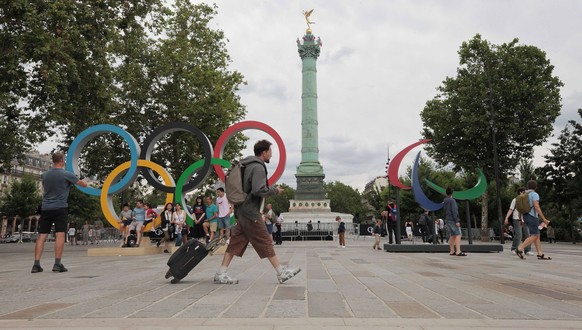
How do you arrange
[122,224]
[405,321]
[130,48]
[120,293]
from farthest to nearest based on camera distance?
[130,48] < [122,224] < [120,293] < [405,321]

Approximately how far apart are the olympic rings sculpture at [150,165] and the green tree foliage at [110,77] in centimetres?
231

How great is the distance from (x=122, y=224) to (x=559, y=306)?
14.8 m

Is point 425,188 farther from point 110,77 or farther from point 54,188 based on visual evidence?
point 54,188

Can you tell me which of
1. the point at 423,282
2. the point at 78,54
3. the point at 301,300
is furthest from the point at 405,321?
the point at 78,54

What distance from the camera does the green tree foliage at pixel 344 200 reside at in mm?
109812

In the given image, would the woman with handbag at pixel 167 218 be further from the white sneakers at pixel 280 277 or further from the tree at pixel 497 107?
the tree at pixel 497 107

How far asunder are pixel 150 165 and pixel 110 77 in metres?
5.62

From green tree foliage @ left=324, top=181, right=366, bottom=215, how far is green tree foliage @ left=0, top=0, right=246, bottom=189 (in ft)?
256

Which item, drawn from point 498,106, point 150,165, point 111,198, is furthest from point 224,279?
point 498,106

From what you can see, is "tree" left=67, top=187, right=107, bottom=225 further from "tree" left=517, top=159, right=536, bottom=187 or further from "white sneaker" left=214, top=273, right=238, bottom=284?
"white sneaker" left=214, top=273, right=238, bottom=284

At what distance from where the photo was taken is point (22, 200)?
4884 cm

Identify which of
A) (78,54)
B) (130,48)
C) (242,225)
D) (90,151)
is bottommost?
(242,225)

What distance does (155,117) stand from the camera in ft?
96.3

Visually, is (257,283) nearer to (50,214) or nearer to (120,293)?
(120,293)
